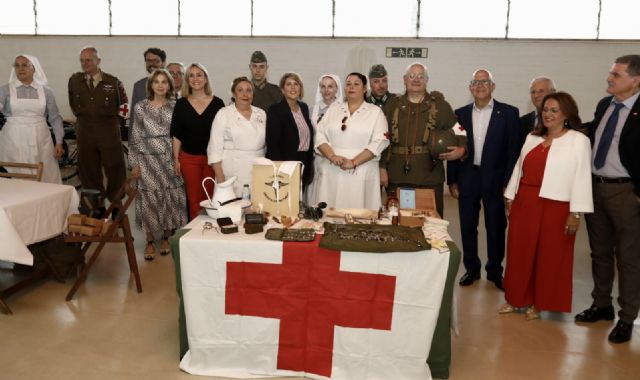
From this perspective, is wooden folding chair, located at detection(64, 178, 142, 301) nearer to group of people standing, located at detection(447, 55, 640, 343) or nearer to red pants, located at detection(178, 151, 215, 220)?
red pants, located at detection(178, 151, 215, 220)

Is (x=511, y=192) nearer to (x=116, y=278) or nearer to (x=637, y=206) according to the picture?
(x=637, y=206)

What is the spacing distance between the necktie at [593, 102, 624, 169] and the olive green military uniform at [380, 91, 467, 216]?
81cm

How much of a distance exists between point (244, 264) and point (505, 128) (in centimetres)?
204

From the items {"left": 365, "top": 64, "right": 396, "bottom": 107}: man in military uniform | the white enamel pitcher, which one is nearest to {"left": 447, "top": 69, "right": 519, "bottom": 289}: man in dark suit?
{"left": 365, "top": 64, "right": 396, "bottom": 107}: man in military uniform

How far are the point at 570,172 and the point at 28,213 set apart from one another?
316 centimetres

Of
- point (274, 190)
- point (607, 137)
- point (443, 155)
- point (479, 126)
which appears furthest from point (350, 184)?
point (607, 137)

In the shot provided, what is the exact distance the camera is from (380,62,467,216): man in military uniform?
343 cm

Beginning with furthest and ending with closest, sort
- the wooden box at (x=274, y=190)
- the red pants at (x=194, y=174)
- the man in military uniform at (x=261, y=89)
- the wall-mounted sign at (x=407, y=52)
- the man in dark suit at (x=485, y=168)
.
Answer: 1. the wall-mounted sign at (x=407, y=52)
2. the man in military uniform at (x=261, y=89)
3. the red pants at (x=194, y=174)
4. the man in dark suit at (x=485, y=168)
5. the wooden box at (x=274, y=190)

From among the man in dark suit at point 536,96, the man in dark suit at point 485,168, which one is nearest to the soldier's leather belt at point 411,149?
the man in dark suit at point 485,168

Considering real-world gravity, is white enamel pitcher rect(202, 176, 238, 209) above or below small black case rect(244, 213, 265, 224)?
above

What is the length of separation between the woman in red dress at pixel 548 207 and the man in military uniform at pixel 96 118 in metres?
3.50

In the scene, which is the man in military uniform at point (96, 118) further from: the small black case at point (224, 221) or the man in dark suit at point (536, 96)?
the man in dark suit at point (536, 96)

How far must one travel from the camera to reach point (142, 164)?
416 cm

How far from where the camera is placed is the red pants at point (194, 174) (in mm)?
4027
